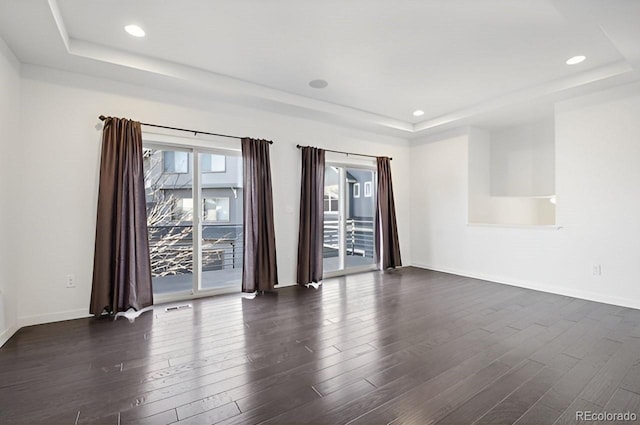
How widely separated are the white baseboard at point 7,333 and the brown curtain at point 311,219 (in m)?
3.09

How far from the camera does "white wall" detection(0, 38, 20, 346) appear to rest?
2.60m

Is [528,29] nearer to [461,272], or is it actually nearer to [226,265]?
[461,272]

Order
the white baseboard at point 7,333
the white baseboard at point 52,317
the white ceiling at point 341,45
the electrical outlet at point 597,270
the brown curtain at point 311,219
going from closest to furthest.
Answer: the white ceiling at point 341,45 < the white baseboard at point 7,333 < the white baseboard at point 52,317 < the electrical outlet at point 597,270 < the brown curtain at point 311,219

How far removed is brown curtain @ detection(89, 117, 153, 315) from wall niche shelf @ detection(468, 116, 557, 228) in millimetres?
5044


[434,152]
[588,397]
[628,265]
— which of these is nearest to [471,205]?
[434,152]

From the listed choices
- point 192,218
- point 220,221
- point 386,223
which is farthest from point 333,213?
point 192,218

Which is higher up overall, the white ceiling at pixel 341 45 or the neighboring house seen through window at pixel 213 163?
the white ceiling at pixel 341 45

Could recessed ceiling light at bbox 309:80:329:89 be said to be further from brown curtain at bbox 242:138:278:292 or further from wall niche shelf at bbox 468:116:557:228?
wall niche shelf at bbox 468:116:557:228

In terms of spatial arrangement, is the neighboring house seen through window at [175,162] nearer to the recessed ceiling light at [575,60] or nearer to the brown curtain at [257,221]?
the brown curtain at [257,221]

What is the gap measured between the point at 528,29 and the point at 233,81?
3118 millimetres

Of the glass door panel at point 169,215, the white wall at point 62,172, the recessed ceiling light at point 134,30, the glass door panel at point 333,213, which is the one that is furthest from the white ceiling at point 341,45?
the glass door panel at point 333,213

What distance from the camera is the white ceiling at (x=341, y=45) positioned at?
2369 millimetres

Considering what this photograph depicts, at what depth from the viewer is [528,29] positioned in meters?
2.66

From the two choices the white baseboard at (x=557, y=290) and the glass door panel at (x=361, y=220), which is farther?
the glass door panel at (x=361, y=220)
